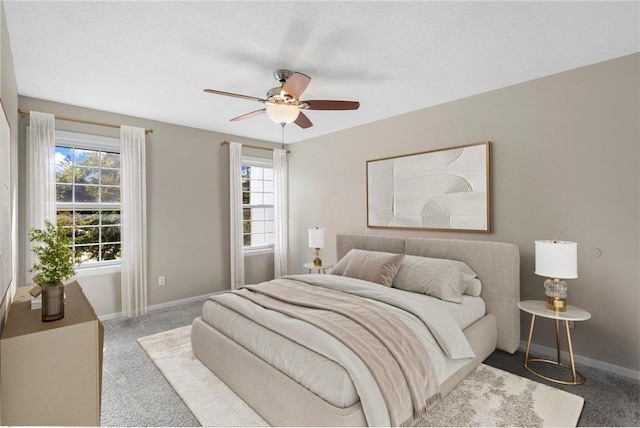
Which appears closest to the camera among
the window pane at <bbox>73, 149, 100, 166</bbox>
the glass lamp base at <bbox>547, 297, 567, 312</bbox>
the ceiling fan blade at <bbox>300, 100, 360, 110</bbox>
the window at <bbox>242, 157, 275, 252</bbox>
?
the glass lamp base at <bbox>547, 297, 567, 312</bbox>

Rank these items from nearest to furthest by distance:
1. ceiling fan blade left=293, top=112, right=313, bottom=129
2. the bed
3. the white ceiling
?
1. the bed
2. the white ceiling
3. ceiling fan blade left=293, top=112, right=313, bottom=129

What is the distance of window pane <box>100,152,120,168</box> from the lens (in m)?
3.94

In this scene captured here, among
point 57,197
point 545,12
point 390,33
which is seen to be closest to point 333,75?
point 390,33

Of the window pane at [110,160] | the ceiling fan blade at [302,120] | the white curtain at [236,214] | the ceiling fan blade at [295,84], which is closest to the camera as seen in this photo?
the ceiling fan blade at [295,84]

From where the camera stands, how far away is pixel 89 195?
3.85 m

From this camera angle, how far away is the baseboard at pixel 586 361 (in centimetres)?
249

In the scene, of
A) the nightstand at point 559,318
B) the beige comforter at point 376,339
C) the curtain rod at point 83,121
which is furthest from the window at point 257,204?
the nightstand at point 559,318

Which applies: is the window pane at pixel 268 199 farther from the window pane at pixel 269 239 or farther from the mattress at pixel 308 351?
the mattress at pixel 308 351

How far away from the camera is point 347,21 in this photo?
79.0 inches

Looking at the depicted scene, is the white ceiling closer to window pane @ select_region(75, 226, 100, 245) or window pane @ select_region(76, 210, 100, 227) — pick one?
window pane @ select_region(76, 210, 100, 227)

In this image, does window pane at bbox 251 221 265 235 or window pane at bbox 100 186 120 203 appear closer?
window pane at bbox 100 186 120 203

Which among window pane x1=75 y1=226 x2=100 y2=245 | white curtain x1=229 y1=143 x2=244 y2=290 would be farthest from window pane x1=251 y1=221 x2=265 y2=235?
window pane x1=75 y1=226 x2=100 y2=245

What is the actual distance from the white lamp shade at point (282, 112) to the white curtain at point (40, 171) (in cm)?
259

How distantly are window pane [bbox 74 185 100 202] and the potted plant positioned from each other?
8.43 ft
